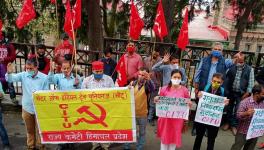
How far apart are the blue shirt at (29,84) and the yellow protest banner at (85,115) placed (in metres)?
0.15

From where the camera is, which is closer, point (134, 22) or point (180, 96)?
point (180, 96)

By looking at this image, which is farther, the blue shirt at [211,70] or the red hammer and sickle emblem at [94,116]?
the blue shirt at [211,70]

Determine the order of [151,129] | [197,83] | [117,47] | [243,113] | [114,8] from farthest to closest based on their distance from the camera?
1. [114,8]
2. [117,47]
3. [151,129]
4. [197,83]
5. [243,113]

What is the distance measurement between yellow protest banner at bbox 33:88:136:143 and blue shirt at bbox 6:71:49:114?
147mm

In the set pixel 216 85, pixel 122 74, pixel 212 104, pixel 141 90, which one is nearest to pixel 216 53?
pixel 216 85

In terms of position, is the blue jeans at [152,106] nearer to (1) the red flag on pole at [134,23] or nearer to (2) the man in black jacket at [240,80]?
(1) the red flag on pole at [134,23]

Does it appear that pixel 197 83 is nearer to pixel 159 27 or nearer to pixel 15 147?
pixel 159 27

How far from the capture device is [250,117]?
5367 mm

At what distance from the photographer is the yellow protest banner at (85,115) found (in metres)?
5.52

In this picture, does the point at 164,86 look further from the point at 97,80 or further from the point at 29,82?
the point at 29,82

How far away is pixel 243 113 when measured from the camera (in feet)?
17.4

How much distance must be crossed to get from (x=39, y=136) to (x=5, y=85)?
2.04m

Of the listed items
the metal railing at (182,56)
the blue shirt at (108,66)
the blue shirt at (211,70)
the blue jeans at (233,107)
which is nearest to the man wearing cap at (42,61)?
the metal railing at (182,56)

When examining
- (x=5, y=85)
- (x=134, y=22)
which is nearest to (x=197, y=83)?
(x=134, y=22)
